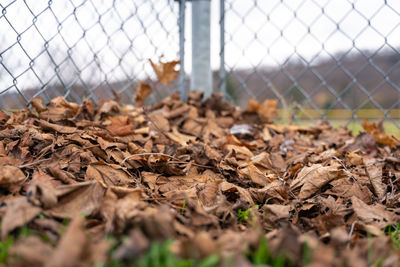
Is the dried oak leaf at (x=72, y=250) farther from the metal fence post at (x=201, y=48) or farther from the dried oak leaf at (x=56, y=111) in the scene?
the metal fence post at (x=201, y=48)

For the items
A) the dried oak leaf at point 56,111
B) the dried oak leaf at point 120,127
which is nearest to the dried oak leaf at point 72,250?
the dried oak leaf at point 120,127

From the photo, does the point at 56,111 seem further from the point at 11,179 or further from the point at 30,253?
the point at 30,253

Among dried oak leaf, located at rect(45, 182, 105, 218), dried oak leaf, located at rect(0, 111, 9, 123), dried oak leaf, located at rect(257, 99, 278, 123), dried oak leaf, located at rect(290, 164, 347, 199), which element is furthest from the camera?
dried oak leaf, located at rect(257, 99, 278, 123)

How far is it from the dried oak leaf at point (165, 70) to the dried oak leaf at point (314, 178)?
1.23m

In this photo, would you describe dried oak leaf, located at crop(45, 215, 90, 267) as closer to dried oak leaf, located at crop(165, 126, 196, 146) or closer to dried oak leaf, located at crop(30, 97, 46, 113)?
dried oak leaf, located at crop(165, 126, 196, 146)

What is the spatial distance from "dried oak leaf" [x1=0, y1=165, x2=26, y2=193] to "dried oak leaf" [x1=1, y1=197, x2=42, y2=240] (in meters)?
0.16

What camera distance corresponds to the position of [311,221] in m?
0.93

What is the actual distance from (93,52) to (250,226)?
154 cm

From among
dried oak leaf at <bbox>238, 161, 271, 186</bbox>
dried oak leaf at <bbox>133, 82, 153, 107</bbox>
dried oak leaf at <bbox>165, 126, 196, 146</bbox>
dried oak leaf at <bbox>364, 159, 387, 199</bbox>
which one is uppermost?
dried oak leaf at <bbox>133, 82, 153, 107</bbox>

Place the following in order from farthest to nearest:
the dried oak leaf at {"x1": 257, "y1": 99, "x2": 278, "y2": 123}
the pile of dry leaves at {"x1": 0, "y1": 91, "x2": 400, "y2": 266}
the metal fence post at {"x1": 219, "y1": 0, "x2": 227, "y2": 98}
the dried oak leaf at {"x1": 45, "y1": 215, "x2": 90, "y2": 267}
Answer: the metal fence post at {"x1": 219, "y1": 0, "x2": 227, "y2": 98} < the dried oak leaf at {"x1": 257, "y1": 99, "x2": 278, "y2": 123} < the pile of dry leaves at {"x1": 0, "y1": 91, "x2": 400, "y2": 266} < the dried oak leaf at {"x1": 45, "y1": 215, "x2": 90, "y2": 267}

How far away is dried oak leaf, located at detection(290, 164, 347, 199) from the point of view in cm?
117

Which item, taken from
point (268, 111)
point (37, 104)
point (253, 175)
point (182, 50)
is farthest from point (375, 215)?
point (182, 50)

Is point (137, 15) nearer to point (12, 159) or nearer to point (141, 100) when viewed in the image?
point (141, 100)

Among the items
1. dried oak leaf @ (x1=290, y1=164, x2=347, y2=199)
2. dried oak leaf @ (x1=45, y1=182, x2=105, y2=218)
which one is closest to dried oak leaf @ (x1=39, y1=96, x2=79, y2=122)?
dried oak leaf @ (x1=45, y1=182, x2=105, y2=218)
